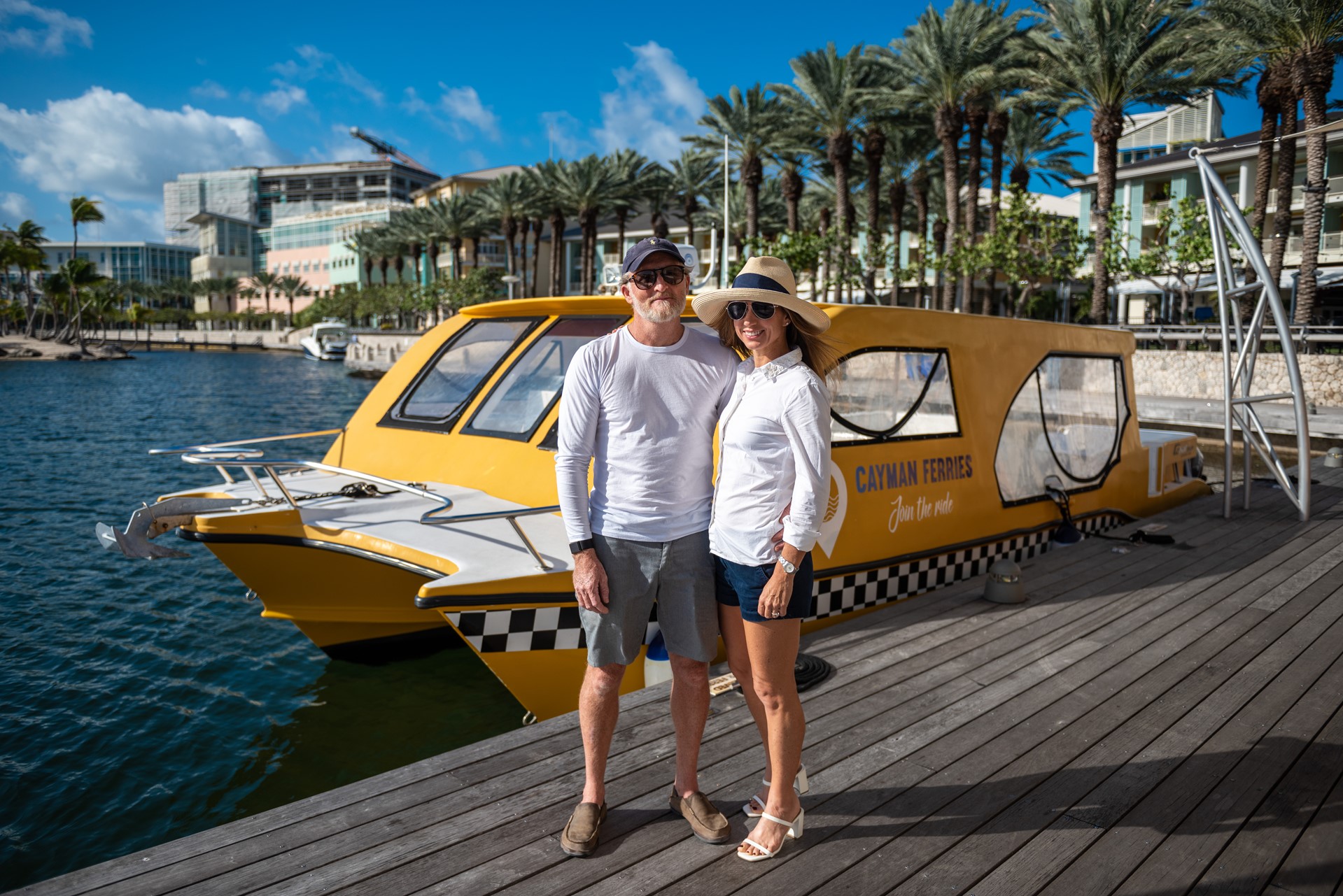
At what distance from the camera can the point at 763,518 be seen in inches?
111

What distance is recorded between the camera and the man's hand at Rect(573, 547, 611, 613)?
9.51 ft

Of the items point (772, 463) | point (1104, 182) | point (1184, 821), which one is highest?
point (1104, 182)

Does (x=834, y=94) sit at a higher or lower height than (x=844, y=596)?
higher

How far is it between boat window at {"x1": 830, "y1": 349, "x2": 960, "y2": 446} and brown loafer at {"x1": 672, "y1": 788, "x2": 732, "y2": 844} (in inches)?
99.2

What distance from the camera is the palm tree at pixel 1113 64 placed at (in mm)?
25875

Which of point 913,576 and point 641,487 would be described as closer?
point 641,487

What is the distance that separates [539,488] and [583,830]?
2.93 meters

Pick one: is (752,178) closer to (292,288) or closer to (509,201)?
(509,201)

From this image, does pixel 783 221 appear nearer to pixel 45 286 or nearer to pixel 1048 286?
pixel 1048 286

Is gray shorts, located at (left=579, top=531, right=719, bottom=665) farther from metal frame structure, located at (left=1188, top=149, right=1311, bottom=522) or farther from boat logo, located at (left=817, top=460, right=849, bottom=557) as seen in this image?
metal frame structure, located at (left=1188, top=149, right=1311, bottom=522)

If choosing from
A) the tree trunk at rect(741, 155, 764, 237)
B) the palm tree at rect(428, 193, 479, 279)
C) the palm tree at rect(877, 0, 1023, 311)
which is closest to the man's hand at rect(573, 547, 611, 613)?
the palm tree at rect(877, 0, 1023, 311)

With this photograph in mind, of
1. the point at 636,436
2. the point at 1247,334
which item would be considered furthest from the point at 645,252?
the point at 1247,334

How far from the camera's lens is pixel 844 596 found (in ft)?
17.9

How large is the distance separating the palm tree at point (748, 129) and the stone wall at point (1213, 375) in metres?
17.4
